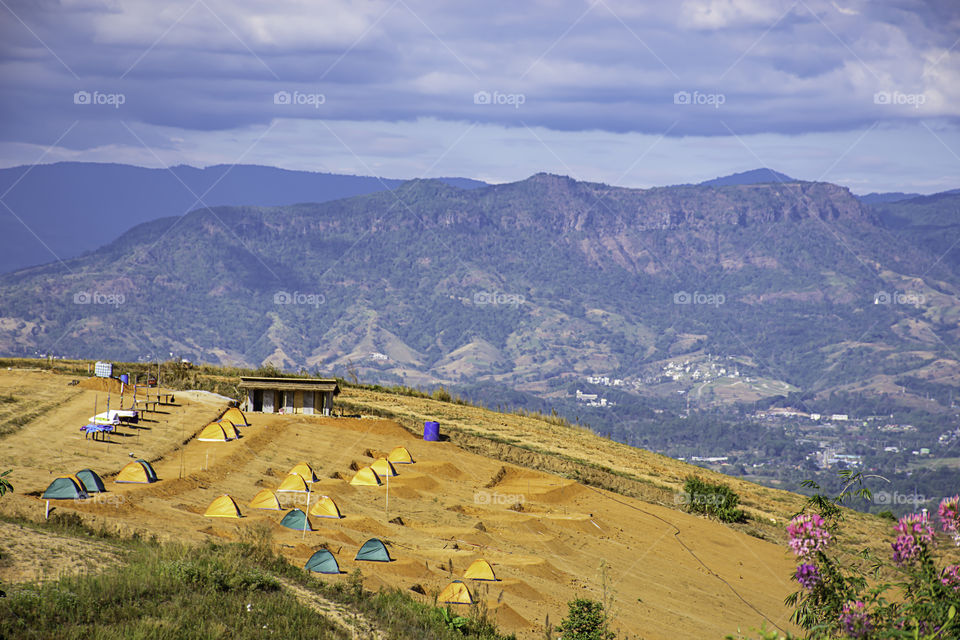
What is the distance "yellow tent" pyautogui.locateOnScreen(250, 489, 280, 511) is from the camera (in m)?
22.8

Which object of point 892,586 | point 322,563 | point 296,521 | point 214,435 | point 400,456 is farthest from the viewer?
point 400,456

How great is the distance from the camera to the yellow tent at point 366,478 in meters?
27.6

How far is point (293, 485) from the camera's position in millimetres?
25078

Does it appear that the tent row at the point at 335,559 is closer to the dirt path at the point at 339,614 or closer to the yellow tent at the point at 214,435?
the dirt path at the point at 339,614

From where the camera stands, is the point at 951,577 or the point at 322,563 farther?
the point at 322,563

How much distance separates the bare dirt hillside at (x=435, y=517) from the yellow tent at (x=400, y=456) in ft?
→ 1.92

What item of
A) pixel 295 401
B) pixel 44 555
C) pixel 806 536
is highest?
pixel 295 401

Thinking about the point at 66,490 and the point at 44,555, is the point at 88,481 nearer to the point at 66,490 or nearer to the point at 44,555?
the point at 66,490

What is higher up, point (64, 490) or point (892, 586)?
point (892, 586)

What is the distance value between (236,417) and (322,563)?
620 inches

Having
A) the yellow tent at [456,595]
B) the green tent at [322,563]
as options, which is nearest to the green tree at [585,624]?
the yellow tent at [456,595]

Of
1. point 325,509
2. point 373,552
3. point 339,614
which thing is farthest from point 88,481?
point 339,614

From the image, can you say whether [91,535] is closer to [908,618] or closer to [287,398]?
[908,618]

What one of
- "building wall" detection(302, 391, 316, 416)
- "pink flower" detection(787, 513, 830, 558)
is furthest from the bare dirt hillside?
"pink flower" detection(787, 513, 830, 558)
